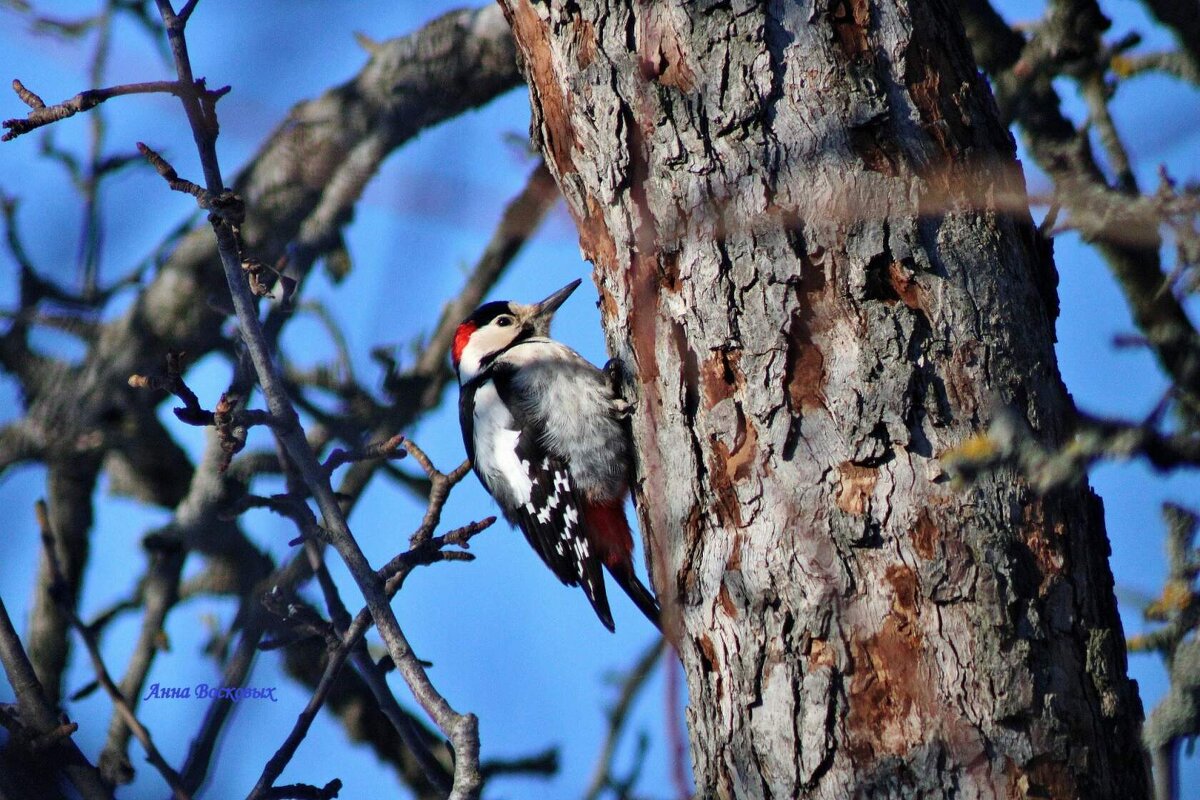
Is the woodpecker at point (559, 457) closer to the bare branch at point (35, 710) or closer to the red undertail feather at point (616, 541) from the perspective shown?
the red undertail feather at point (616, 541)

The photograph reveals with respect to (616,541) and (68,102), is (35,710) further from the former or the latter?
(616,541)

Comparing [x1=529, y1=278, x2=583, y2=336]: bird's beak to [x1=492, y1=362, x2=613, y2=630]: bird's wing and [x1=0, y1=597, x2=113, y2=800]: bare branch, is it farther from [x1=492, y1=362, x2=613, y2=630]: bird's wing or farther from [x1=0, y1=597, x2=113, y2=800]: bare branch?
[x1=0, y1=597, x2=113, y2=800]: bare branch

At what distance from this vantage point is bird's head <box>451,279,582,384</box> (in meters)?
4.55

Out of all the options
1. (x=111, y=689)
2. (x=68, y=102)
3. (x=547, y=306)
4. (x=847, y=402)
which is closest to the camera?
(x=68, y=102)

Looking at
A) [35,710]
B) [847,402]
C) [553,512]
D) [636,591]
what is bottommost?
[35,710]

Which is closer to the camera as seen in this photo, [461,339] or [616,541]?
[616,541]

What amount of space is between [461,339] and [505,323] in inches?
9.7

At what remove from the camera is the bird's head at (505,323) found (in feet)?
14.9

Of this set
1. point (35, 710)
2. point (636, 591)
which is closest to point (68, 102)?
point (35, 710)

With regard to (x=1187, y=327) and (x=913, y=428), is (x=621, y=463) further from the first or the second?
(x=1187, y=327)

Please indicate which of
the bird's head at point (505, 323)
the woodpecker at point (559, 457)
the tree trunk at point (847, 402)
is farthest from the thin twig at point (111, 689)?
the bird's head at point (505, 323)

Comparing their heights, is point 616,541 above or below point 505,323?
below

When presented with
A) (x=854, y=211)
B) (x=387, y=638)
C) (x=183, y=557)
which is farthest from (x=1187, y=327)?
(x=183, y=557)

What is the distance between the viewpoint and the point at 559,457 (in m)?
3.90
